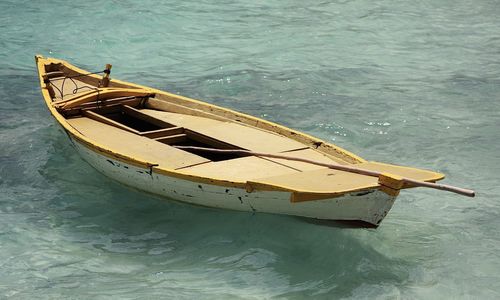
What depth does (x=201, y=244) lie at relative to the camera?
7770 mm

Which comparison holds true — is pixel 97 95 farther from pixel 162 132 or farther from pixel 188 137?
pixel 188 137

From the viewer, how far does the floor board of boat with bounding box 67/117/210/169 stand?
7.95 m

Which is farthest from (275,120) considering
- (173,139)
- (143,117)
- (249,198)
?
(249,198)

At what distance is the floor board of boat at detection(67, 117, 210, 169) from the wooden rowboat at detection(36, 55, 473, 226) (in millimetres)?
10

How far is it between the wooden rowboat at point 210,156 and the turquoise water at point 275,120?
51 centimetres

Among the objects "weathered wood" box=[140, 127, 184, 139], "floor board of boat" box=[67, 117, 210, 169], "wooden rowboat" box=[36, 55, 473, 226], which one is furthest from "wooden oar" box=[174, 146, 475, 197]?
"weathered wood" box=[140, 127, 184, 139]

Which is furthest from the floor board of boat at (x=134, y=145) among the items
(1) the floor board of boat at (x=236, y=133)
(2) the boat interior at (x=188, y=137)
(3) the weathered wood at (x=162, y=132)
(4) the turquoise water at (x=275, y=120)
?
(1) the floor board of boat at (x=236, y=133)

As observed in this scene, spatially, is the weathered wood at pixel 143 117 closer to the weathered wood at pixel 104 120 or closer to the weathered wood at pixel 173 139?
the weathered wood at pixel 173 139

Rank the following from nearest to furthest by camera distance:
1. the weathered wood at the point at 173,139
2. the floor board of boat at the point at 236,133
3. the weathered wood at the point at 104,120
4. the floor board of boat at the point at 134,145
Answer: the floor board of boat at the point at 134,145 → the floor board of boat at the point at 236,133 → the weathered wood at the point at 173,139 → the weathered wood at the point at 104,120

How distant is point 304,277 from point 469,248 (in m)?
1.72

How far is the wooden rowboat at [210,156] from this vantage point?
6766 mm

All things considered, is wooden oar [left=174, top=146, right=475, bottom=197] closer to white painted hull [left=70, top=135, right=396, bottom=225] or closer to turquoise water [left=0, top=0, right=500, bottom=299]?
white painted hull [left=70, top=135, right=396, bottom=225]

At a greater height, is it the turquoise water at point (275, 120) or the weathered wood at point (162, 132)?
the weathered wood at point (162, 132)

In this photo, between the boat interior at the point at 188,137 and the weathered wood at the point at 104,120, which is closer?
the boat interior at the point at 188,137
